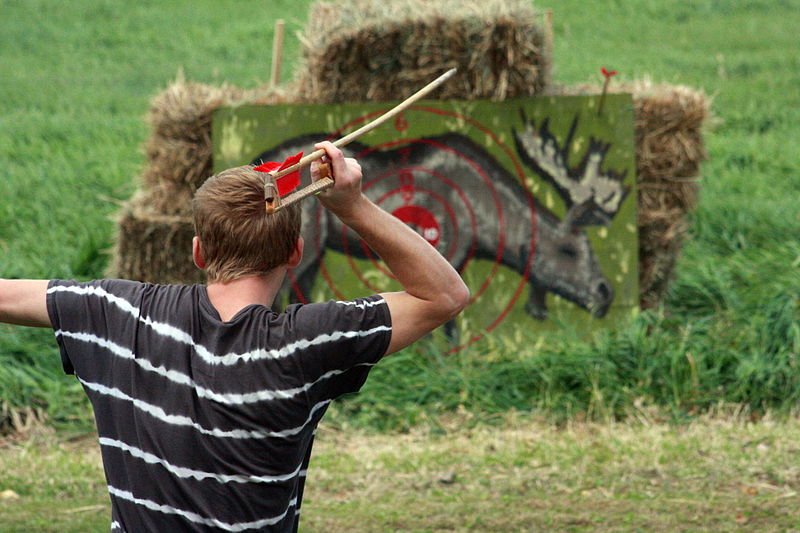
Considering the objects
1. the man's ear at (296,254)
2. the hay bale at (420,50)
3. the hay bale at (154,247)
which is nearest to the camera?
the man's ear at (296,254)

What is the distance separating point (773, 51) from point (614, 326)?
8764mm

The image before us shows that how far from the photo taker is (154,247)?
677cm

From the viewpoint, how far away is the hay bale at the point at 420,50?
6391 millimetres

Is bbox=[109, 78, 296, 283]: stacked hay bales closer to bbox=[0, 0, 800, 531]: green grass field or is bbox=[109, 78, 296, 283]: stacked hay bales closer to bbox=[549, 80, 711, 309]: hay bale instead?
bbox=[0, 0, 800, 531]: green grass field

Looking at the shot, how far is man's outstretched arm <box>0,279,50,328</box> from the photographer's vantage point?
2207mm

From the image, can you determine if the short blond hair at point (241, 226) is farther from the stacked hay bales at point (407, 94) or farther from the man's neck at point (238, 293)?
the stacked hay bales at point (407, 94)

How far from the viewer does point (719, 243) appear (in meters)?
8.17

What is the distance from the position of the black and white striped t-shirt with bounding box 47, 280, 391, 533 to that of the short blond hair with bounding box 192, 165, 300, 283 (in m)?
0.08

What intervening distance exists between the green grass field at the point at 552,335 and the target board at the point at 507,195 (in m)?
0.40

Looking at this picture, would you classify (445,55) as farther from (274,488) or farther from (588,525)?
(274,488)

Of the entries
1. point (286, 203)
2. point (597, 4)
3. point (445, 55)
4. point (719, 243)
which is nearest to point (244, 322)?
point (286, 203)

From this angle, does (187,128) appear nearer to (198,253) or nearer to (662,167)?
(662,167)

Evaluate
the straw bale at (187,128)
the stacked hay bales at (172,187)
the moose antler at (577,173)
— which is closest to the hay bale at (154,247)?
the stacked hay bales at (172,187)

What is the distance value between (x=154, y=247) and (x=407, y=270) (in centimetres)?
479
